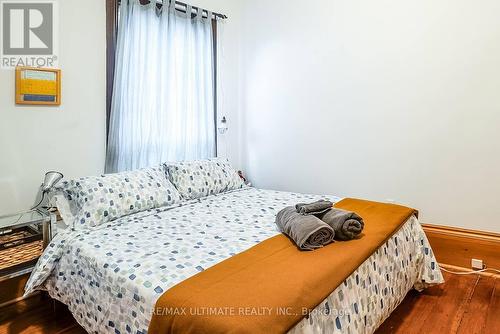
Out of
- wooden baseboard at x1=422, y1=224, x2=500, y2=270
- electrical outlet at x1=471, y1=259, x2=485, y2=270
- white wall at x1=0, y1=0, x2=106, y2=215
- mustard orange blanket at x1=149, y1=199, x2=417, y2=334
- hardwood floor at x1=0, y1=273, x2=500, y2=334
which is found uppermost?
white wall at x1=0, y1=0, x2=106, y2=215

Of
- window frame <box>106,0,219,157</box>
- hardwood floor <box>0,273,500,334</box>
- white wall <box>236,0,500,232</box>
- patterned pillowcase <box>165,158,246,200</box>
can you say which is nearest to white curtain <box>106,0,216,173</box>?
window frame <box>106,0,219,157</box>

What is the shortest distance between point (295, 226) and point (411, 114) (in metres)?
1.65

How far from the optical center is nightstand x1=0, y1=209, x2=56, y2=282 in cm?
200

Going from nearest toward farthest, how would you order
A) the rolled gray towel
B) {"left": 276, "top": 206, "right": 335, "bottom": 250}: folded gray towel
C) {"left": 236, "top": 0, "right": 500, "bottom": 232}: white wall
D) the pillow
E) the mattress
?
the mattress
{"left": 276, "top": 206, "right": 335, "bottom": 250}: folded gray towel
the rolled gray towel
the pillow
{"left": 236, "top": 0, "right": 500, "bottom": 232}: white wall

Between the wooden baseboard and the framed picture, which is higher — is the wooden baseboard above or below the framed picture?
below

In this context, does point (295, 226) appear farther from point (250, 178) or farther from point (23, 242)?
point (250, 178)

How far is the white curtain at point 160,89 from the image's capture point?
Result: 2773 mm

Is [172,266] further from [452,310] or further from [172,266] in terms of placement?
[452,310]

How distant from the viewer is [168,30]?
10.0 feet

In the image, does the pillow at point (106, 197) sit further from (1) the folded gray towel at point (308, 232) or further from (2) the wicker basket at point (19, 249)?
(1) the folded gray towel at point (308, 232)

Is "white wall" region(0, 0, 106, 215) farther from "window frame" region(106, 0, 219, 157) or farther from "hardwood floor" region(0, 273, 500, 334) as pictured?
"hardwood floor" region(0, 273, 500, 334)

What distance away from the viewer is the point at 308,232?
1706 millimetres

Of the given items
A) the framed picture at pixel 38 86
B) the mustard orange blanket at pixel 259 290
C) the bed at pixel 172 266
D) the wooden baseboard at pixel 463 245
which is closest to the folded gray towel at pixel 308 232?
the mustard orange blanket at pixel 259 290

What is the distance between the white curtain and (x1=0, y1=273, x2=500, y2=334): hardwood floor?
3.55 feet
